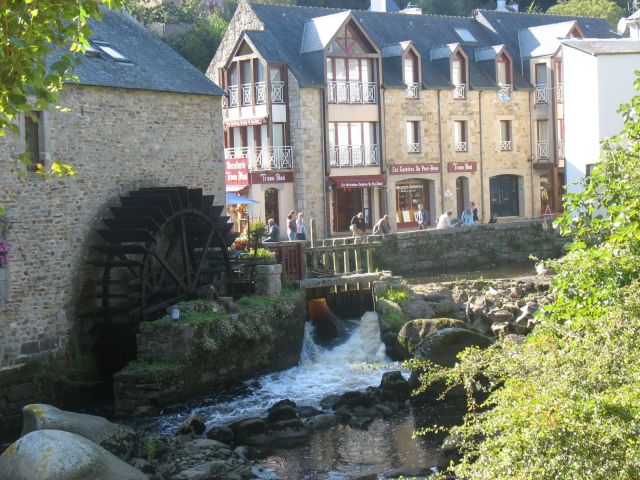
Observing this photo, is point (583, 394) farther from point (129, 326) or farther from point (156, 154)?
point (156, 154)

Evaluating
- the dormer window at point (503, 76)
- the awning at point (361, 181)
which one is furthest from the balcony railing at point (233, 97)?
the dormer window at point (503, 76)

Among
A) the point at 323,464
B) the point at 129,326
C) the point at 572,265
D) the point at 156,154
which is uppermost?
the point at 156,154

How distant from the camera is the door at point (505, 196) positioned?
4222 centimetres

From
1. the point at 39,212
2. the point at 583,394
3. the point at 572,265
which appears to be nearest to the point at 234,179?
the point at 39,212

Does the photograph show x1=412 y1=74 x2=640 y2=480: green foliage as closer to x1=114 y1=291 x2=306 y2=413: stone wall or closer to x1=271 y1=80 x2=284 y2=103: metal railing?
x1=114 y1=291 x2=306 y2=413: stone wall

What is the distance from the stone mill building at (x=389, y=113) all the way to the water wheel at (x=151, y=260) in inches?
513

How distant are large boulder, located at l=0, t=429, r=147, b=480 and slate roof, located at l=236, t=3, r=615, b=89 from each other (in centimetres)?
2405

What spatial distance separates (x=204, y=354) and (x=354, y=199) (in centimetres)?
1928

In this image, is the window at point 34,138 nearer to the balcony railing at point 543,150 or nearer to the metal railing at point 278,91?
the metal railing at point 278,91

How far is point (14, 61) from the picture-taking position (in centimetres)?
968

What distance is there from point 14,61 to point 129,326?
1066 centimetres

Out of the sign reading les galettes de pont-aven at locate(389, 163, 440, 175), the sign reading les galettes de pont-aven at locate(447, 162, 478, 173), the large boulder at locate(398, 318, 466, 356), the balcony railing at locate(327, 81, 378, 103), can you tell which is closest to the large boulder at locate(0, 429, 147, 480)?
the large boulder at locate(398, 318, 466, 356)

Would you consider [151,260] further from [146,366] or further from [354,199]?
[354,199]

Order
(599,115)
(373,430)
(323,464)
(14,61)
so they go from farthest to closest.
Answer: (599,115), (373,430), (323,464), (14,61)
